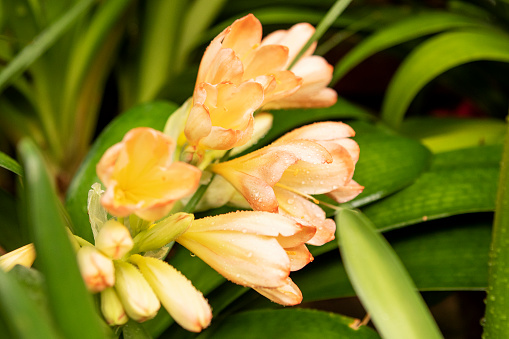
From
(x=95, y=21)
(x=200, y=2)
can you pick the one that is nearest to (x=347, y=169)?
(x=95, y=21)

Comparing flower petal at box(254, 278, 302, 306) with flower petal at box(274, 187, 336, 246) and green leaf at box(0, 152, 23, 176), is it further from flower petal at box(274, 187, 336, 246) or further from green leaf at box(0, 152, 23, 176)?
green leaf at box(0, 152, 23, 176)

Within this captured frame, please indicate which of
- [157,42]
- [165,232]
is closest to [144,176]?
[165,232]

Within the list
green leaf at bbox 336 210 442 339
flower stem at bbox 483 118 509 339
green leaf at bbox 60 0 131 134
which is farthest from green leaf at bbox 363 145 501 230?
green leaf at bbox 60 0 131 134

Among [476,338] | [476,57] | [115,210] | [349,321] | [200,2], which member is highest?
[200,2]

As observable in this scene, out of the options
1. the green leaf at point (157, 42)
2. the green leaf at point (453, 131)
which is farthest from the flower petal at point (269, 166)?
the green leaf at point (157, 42)

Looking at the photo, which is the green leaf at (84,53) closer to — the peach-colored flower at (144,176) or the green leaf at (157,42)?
the green leaf at (157,42)

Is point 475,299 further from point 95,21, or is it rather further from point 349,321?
point 95,21
